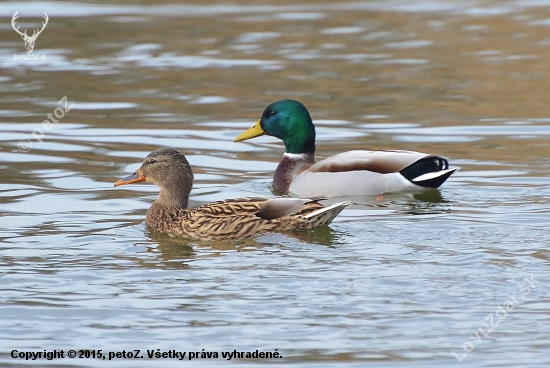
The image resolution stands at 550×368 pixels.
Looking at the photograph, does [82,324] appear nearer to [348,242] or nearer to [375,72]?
[348,242]

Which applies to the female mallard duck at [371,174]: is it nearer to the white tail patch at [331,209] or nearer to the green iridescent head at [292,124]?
the green iridescent head at [292,124]

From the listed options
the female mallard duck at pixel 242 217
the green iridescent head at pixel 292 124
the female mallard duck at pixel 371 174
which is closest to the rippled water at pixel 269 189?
the female mallard duck at pixel 242 217

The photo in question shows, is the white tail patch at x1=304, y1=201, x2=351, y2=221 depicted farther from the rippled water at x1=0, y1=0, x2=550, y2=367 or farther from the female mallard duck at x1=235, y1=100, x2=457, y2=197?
the female mallard duck at x1=235, y1=100, x2=457, y2=197

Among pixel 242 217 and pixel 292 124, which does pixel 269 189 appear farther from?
pixel 242 217

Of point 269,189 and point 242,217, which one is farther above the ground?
point 242,217

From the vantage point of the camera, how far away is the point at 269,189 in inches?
480

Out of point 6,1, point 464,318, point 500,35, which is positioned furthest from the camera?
point 6,1

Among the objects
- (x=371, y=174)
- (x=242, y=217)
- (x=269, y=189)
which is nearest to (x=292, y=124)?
(x=269, y=189)

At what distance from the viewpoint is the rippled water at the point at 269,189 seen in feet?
23.0

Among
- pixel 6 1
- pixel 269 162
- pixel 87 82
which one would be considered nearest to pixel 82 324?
pixel 269 162

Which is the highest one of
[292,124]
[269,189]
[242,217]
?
[292,124]

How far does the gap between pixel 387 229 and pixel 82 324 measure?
11.0ft

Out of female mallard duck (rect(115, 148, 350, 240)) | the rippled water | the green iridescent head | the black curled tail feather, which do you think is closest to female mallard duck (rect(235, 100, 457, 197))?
the black curled tail feather

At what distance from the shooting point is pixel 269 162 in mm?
13734
